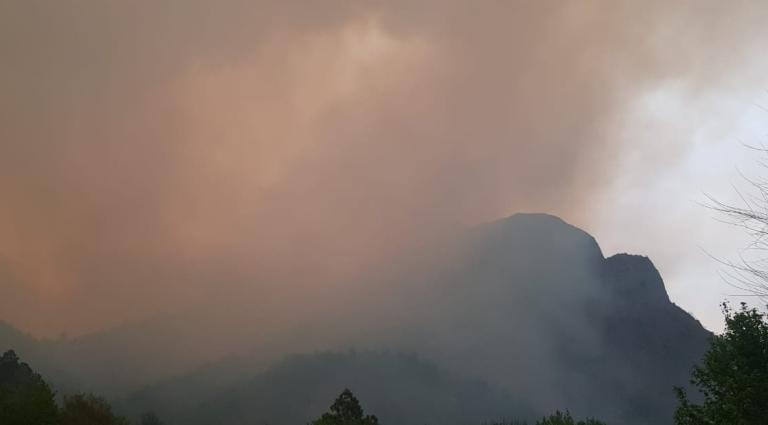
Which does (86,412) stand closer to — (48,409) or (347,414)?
(48,409)

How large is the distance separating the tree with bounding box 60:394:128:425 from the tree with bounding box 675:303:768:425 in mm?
56683

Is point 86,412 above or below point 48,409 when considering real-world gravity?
above

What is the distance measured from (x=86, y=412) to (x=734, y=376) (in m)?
61.3

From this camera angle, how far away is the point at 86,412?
62344mm

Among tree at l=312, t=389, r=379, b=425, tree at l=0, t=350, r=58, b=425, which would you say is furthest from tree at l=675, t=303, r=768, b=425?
tree at l=312, t=389, r=379, b=425

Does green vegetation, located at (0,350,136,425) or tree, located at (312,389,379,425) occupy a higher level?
tree, located at (312,389,379,425)

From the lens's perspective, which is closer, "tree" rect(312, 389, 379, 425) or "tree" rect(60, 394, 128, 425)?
"tree" rect(60, 394, 128, 425)

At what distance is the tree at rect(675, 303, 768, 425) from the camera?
3141 cm

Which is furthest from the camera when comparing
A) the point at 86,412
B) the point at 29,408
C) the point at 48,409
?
the point at 86,412

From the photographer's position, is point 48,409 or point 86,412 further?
point 86,412

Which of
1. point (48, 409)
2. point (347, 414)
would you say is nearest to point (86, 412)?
point (48, 409)

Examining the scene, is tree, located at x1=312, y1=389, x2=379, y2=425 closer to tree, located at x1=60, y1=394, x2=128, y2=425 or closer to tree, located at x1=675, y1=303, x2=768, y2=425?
tree, located at x1=60, y1=394, x2=128, y2=425

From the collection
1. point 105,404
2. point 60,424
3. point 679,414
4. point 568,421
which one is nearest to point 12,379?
point 105,404

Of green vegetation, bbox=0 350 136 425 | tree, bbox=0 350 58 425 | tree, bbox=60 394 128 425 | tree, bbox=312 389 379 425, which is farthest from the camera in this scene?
tree, bbox=312 389 379 425
